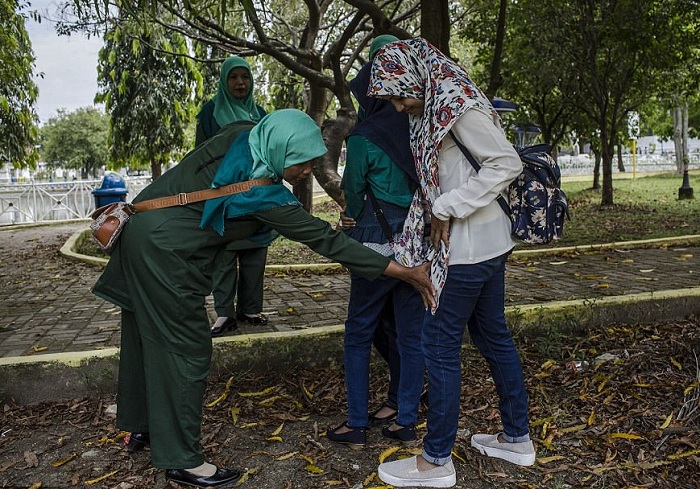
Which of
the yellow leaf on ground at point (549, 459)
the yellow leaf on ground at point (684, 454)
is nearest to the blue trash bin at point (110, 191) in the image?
the yellow leaf on ground at point (549, 459)

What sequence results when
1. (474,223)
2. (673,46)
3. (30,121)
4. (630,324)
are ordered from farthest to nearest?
(30,121)
(673,46)
(630,324)
(474,223)

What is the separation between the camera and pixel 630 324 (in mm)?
5129

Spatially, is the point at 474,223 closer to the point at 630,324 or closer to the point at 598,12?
the point at 630,324

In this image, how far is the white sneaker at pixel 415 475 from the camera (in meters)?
2.94

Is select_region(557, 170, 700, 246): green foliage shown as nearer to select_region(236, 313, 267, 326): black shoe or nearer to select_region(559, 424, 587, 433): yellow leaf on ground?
select_region(236, 313, 267, 326): black shoe

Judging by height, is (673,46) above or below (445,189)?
above

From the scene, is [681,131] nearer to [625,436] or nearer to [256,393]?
[625,436]

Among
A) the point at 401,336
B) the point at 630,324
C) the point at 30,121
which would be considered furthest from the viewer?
the point at 30,121

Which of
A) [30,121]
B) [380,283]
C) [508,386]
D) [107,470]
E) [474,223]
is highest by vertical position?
[30,121]

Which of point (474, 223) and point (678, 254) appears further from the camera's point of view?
point (678, 254)

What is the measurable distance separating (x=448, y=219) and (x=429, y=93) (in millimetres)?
557

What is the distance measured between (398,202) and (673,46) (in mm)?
14082

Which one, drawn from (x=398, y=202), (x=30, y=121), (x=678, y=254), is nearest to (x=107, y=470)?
(x=398, y=202)

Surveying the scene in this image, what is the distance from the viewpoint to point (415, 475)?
2949 mm
